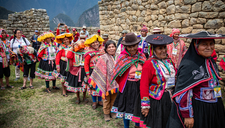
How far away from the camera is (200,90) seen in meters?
1.90

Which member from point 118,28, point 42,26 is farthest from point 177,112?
point 42,26

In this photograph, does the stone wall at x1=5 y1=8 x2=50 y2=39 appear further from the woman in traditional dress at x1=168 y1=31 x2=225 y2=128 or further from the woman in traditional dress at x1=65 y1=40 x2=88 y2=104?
the woman in traditional dress at x1=168 y1=31 x2=225 y2=128

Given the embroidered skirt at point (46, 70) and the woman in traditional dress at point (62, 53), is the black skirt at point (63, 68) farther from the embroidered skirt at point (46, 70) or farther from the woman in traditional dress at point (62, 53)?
the embroidered skirt at point (46, 70)

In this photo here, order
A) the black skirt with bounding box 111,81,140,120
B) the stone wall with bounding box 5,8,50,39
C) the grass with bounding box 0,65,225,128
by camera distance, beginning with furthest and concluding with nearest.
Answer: the stone wall with bounding box 5,8,50,39 < the grass with bounding box 0,65,225,128 < the black skirt with bounding box 111,81,140,120

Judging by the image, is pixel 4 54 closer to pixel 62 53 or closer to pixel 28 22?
pixel 62 53

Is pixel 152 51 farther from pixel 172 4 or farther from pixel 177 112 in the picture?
pixel 172 4

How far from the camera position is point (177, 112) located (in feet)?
6.70

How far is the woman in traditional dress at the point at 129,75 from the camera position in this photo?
2.96 m

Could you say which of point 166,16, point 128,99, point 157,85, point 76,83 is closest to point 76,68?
point 76,83

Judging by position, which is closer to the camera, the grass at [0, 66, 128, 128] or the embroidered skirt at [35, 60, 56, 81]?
the grass at [0, 66, 128, 128]

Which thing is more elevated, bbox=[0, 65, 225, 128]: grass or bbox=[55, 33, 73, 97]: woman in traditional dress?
bbox=[55, 33, 73, 97]: woman in traditional dress

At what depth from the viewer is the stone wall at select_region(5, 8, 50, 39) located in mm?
12273

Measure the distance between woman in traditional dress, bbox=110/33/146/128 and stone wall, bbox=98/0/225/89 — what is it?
3.48m

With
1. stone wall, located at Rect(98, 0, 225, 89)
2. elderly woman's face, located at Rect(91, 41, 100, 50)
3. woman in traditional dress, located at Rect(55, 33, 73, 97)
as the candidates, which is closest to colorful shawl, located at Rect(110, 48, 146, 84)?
elderly woman's face, located at Rect(91, 41, 100, 50)
